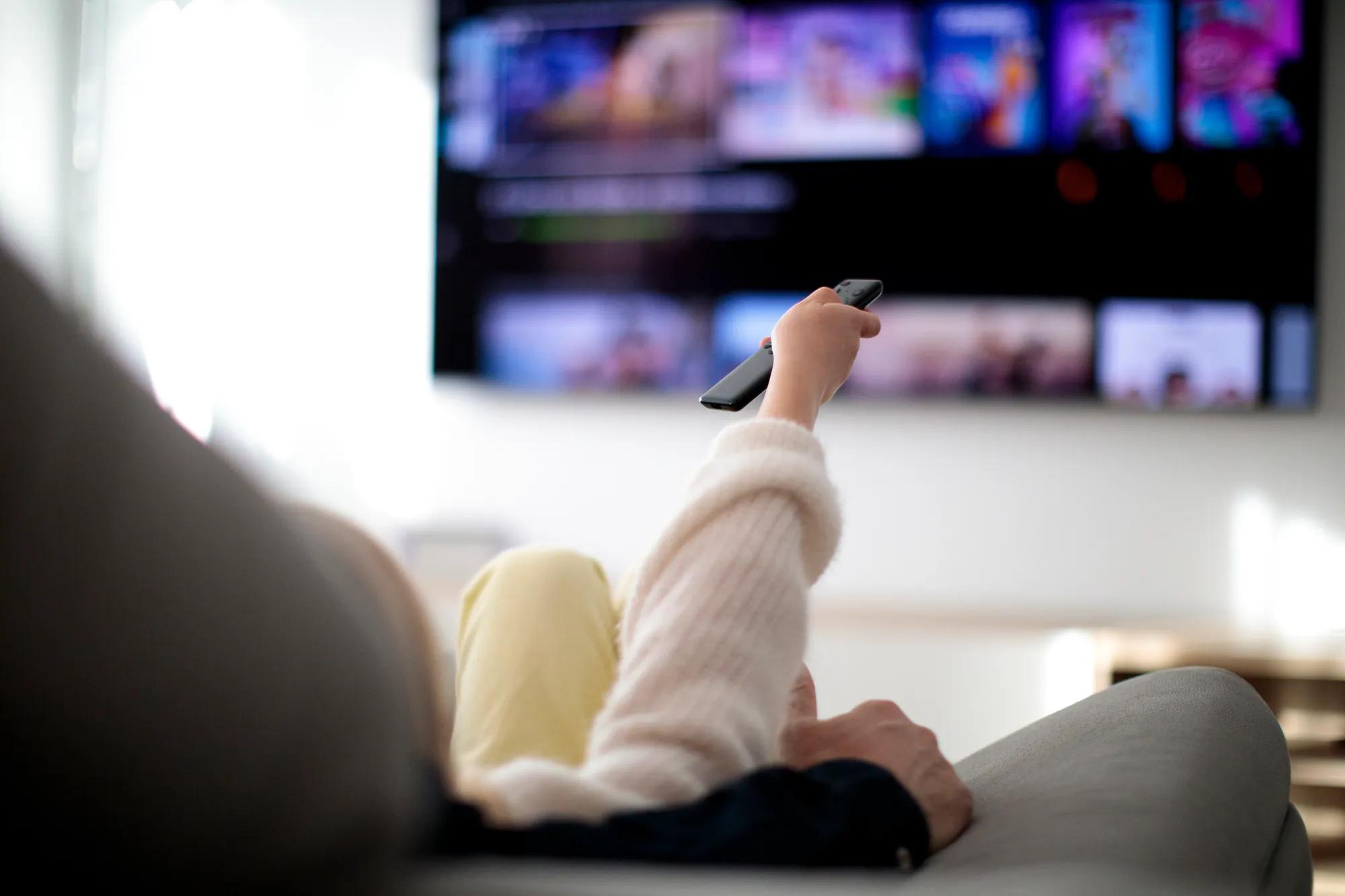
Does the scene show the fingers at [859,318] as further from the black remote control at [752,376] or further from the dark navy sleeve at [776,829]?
the dark navy sleeve at [776,829]

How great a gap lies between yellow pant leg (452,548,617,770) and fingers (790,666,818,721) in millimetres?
184

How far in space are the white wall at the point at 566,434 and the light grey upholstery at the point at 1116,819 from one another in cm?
174

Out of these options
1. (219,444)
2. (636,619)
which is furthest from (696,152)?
(219,444)

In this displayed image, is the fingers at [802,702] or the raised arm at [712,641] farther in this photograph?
the fingers at [802,702]

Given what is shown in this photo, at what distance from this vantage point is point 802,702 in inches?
35.5

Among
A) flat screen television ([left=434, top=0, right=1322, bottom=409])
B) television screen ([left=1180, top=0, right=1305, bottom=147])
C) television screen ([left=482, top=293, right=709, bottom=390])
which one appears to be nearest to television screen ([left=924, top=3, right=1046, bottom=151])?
flat screen television ([left=434, top=0, right=1322, bottom=409])

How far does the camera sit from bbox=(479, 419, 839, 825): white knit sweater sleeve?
62 cm

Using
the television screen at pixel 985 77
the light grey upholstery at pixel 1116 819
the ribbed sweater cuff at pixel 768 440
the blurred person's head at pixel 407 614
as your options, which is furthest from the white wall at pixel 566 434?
the blurred person's head at pixel 407 614

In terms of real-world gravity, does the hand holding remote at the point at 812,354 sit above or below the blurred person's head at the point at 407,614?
above

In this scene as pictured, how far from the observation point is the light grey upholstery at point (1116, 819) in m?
0.37

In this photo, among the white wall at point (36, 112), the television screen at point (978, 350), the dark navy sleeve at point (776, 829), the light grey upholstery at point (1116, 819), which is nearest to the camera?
the light grey upholstery at point (1116, 819)

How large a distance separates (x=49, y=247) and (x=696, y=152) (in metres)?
1.71

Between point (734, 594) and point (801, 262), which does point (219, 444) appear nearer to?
point (734, 594)

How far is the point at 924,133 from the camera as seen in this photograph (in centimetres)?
271
